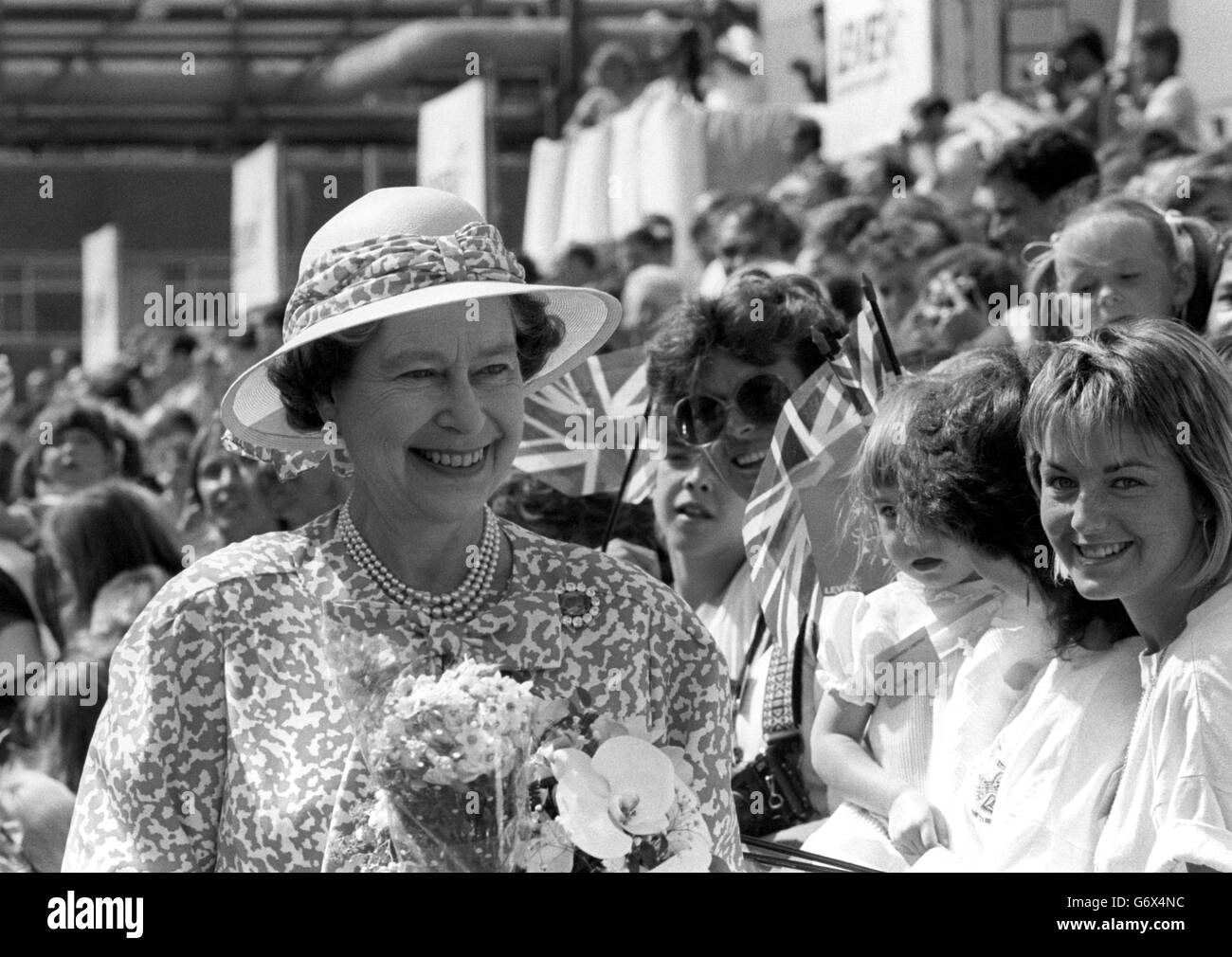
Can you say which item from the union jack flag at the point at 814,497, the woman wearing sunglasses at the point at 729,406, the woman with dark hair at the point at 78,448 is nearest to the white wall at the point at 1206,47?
the woman with dark hair at the point at 78,448

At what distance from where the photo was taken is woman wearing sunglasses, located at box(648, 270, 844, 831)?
3.74 m

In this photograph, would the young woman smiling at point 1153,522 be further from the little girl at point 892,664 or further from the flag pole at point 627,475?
the flag pole at point 627,475

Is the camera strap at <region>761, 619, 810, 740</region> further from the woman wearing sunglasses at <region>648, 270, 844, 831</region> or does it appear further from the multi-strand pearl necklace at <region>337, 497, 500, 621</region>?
the multi-strand pearl necklace at <region>337, 497, 500, 621</region>

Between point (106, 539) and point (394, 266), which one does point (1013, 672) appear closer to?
point (394, 266)

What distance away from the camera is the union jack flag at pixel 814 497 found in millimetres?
3500

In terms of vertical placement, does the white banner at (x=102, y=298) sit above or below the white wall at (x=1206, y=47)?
below

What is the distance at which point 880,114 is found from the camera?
886 centimetres

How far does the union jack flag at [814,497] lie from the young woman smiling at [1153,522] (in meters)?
1.00

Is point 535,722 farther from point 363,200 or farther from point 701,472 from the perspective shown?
point 701,472

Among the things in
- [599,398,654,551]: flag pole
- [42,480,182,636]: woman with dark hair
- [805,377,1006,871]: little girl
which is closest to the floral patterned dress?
[805,377,1006,871]: little girl

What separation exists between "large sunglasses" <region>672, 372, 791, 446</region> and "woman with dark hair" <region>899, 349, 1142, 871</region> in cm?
71

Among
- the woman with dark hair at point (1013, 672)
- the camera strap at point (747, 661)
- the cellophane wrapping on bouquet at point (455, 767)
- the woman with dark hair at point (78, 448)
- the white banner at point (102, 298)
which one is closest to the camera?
the cellophane wrapping on bouquet at point (455, 767)

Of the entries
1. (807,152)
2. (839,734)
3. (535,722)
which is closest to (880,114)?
(807,152)
